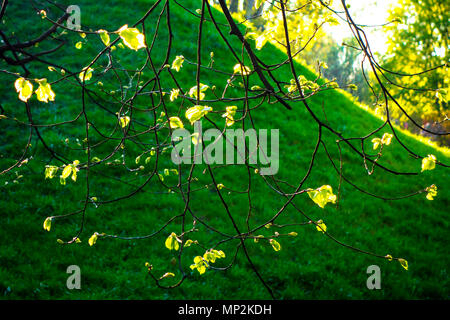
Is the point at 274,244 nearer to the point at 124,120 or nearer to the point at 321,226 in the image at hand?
the point at 321,226

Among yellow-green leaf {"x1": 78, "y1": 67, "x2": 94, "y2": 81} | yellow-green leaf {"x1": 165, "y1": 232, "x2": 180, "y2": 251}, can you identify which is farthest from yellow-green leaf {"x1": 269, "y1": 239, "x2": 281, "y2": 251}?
yellow-green leaf {"x1": 78, "y1": 67, "x2": 94, "y2": 81}

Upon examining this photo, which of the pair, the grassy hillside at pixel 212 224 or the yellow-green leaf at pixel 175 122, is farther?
the grassy hillside at pixel 212 224

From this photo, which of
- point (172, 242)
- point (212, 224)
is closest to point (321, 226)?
point (172, 242)

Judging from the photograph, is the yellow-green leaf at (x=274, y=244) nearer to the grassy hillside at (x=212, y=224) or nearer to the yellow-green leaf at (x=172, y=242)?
the yellow-green leaf at (x=172, y=242)

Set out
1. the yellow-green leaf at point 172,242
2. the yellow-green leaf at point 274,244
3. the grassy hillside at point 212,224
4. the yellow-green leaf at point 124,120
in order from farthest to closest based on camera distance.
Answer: the grassy hillside at point 212,224
the yellow-green leaf at point 124,120
the yellow-green leaf at point 274,244
the yellow-green leaf at point 172,242

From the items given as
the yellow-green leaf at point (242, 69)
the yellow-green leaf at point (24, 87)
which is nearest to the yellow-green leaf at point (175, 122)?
the yellow-green leaf at point (242, 69)

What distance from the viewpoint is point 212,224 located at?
4406 millimetres

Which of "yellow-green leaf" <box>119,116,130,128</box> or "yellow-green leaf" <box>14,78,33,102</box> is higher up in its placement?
"yellow-green leaf" <box>119,116,130,128</box>

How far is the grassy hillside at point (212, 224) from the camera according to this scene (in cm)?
356

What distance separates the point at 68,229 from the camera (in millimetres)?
3992

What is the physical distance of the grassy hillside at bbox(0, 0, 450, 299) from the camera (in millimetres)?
3557

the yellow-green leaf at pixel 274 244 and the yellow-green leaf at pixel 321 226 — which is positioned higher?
the yellow-green leaf at pixel 321 226

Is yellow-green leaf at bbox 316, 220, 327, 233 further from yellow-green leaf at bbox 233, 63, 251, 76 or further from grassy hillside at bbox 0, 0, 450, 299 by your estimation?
grassy hillside at bbox 0, 0, 450, 299
